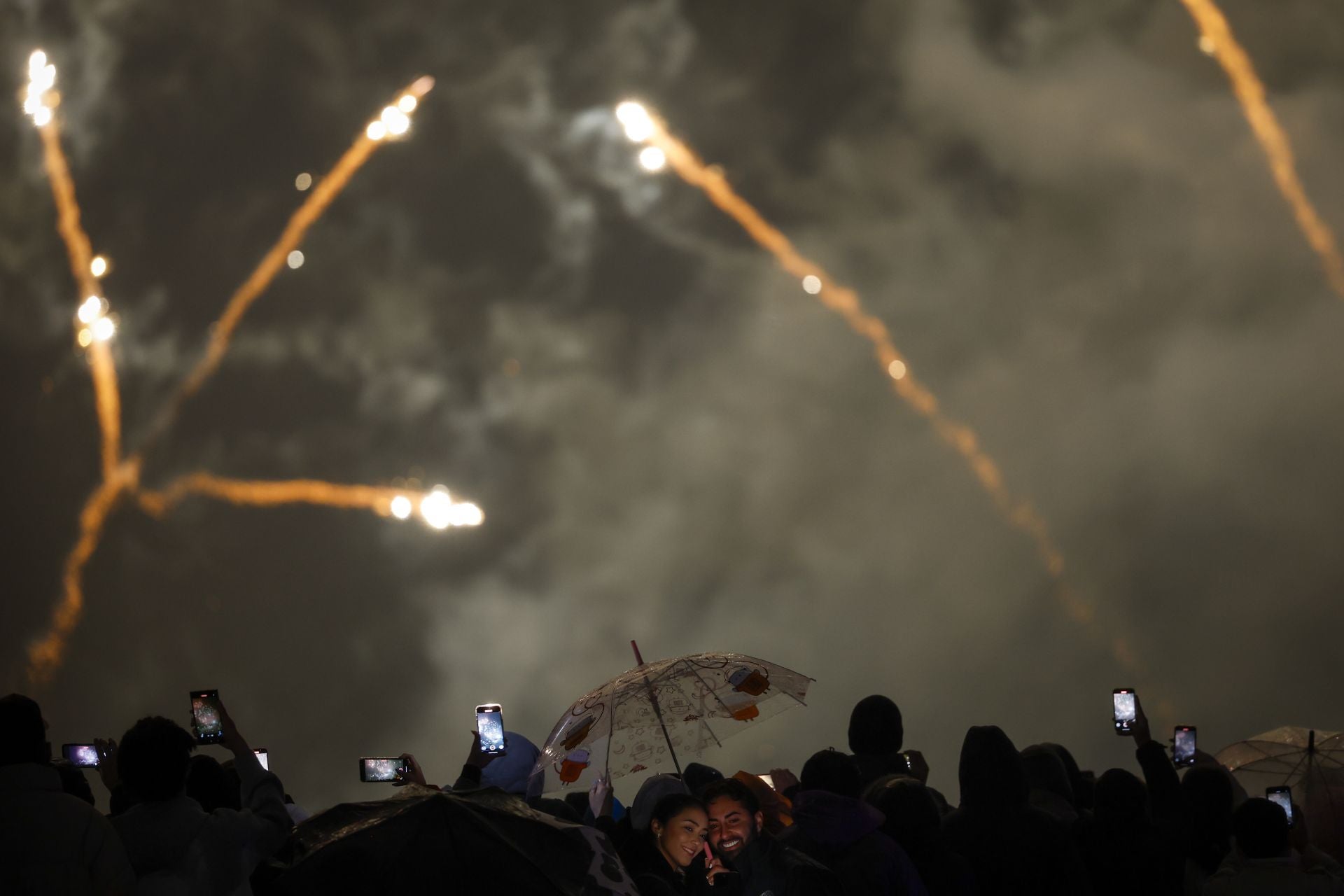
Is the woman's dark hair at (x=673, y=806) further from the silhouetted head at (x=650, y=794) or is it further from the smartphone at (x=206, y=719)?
the smartphone at (x=206, y=719)

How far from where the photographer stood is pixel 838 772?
5.00 meters

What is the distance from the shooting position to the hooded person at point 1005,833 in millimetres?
4973

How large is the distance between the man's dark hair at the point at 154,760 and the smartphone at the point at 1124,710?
15.5ft

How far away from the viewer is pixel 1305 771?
306 inches

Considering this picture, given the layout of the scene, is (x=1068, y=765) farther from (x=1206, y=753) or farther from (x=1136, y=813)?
(x=1136, y=813)

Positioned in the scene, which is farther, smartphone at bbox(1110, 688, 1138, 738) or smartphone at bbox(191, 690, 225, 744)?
smartphone at bbox(1110, 688, 1138, 738)

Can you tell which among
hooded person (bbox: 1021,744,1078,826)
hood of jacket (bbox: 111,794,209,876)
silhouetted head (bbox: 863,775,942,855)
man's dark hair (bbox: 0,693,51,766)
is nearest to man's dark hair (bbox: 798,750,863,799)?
silhouetted head (bbox: 863,775,942,855)

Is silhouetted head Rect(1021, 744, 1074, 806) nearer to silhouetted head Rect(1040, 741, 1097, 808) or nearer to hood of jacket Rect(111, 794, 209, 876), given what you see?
silhouetted head Rect(1040, 741, 1097, 808)

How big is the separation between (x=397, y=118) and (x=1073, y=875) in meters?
14.5

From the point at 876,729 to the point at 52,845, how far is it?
3.62 meters

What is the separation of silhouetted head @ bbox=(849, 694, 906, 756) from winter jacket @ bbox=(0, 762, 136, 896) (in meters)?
3.39

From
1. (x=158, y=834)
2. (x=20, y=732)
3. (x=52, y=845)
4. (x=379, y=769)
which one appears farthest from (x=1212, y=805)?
(x=20, y=732)

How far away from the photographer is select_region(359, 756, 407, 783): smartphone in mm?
6328

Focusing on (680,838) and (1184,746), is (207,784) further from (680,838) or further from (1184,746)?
(1184,746)
